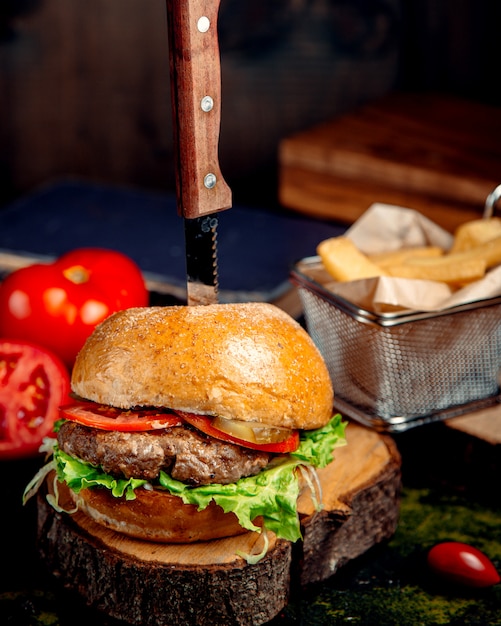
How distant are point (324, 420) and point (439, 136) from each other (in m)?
2.08

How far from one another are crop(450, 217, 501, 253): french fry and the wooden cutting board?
698 millimetres

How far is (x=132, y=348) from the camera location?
1875 mm

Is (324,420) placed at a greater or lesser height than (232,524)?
greater

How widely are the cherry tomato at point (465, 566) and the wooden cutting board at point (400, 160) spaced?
161 centimetres

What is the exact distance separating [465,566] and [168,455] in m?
0.72

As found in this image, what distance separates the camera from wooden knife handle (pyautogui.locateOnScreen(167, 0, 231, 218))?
1729 millimetres

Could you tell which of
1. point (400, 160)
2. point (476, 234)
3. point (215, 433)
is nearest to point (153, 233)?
point (400, 160)

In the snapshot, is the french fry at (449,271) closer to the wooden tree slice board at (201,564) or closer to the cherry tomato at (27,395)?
the wooden tree slice board at (201,564)

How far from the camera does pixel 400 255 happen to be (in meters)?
2.53

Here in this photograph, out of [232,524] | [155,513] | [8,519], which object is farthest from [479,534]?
[8,519]

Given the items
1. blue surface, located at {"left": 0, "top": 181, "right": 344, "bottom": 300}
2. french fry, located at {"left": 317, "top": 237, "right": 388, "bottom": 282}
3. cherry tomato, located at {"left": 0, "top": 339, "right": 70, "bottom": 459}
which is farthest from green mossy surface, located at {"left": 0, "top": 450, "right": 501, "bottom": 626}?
blue surface, located at {"left": 0, "top": 181, "right": 344, "bottom": 300}

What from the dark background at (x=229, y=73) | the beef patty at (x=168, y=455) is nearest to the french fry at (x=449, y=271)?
the beef patty at (x=168, y=455)

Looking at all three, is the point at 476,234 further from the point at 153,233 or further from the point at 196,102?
the point at 153,233

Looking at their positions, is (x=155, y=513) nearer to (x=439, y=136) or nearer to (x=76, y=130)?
(x=439, y=136)
